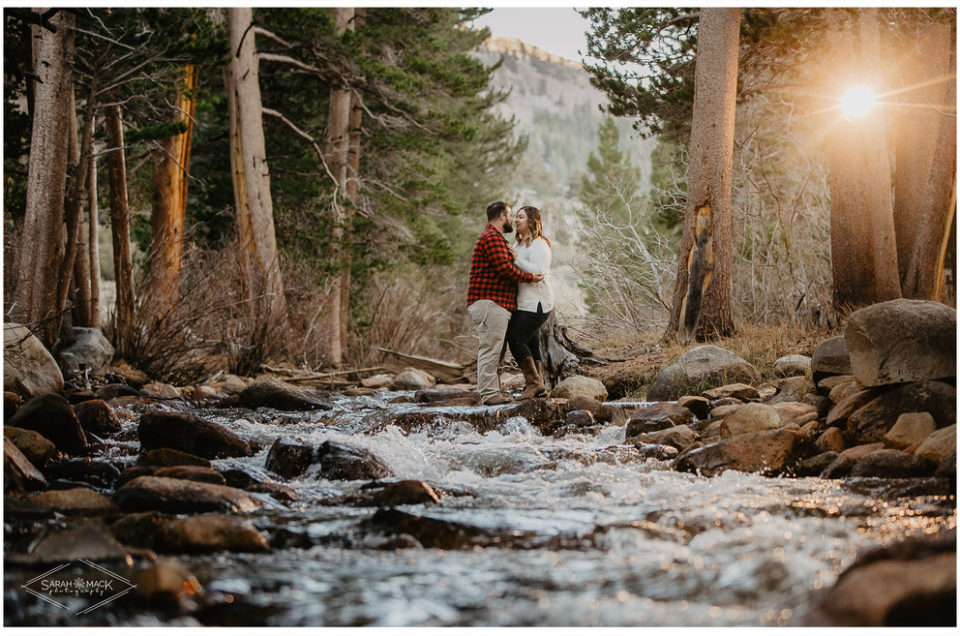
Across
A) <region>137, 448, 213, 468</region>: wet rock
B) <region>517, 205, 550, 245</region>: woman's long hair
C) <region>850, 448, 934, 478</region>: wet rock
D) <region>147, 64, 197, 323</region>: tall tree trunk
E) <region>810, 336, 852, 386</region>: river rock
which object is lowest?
<region>137, 448, 213, 468</region>: wet rock

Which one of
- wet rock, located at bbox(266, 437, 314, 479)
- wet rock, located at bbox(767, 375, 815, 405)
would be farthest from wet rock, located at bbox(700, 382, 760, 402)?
wet rock, located at bbox(266, 437, 314, 479)

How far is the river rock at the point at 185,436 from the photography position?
5793 millimetres

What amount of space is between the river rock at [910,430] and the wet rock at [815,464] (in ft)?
1.11

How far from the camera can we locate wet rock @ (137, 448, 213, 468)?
16.8 ft

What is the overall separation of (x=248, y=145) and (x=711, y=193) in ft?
29.0

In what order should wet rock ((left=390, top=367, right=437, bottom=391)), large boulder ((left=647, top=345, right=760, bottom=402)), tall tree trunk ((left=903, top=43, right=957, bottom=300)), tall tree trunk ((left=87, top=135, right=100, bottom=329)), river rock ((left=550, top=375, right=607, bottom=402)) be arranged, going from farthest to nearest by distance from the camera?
wet rock ((left=390, top=367, right=437, bottom=391)), tall tree trunk ((left=87, top=135, right=100, bottom=329)), tall tree trunk ((left=903, top=43, right=957, bottom=300)), river rock ((left=550, top=375, right=607, bottom=402)), large boulder ((left=647, top=345, right=760, bottom=402))

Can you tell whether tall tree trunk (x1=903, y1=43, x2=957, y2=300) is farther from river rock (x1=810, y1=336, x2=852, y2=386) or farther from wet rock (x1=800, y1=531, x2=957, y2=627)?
wet rock (x1=800, y1=531, x2=957, y2=627)

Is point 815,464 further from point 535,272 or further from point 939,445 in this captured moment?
point 535,272

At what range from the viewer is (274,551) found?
11.5 feet

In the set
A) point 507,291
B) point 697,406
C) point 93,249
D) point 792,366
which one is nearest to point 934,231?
point 792,366

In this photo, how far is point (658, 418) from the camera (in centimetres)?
657

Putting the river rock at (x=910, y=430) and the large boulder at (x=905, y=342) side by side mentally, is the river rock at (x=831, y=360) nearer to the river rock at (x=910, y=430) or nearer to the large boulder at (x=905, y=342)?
the large boulder at (x=905, y=342)

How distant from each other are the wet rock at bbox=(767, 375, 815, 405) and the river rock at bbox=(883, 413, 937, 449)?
1.64 metres

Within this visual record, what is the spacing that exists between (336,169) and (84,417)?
36.5 feet
